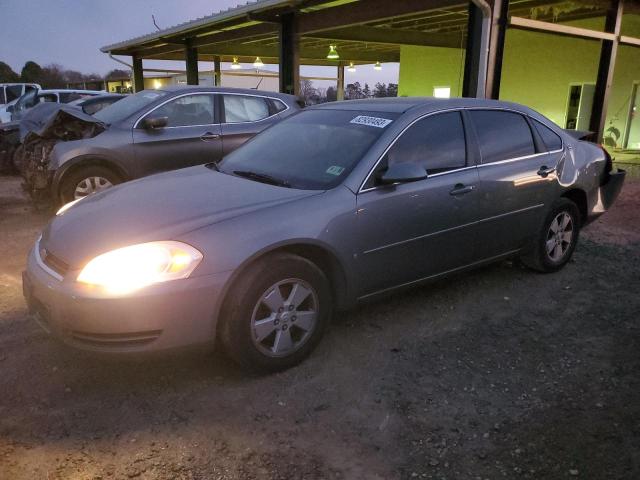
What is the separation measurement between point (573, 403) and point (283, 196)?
201 centimetres

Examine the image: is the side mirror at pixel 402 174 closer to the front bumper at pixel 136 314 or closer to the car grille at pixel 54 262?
the front bumper at pixel 136 314

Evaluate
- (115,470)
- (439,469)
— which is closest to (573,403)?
(439,469)

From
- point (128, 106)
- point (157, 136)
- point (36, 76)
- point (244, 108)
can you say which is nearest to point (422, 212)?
point (157, 136)

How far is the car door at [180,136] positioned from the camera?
6.54 m

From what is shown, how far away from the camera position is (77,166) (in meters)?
6.35

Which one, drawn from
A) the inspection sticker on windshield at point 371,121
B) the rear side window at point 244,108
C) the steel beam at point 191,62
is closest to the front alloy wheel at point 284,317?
the inspection sticker on windshield at point 371,121

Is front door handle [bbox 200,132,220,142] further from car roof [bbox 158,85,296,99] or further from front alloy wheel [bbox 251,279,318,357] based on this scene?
front alloy wheel [bbox 251,279,318,357]

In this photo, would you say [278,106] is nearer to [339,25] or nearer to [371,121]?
[371,121]

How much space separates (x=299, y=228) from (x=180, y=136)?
4116 mm

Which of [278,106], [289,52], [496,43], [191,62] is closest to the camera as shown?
[278,106]

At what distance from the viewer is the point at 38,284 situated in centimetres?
296

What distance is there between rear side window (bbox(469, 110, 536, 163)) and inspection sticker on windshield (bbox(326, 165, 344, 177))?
1287 millimetres

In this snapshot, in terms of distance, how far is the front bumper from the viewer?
2713 mm

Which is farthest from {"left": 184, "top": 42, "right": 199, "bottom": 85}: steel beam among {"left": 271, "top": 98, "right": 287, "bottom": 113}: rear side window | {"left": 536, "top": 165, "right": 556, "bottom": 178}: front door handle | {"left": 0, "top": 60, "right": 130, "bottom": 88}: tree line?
{"left": 0, "top": 60, "right": 130, "bottom": 88}: tree line
